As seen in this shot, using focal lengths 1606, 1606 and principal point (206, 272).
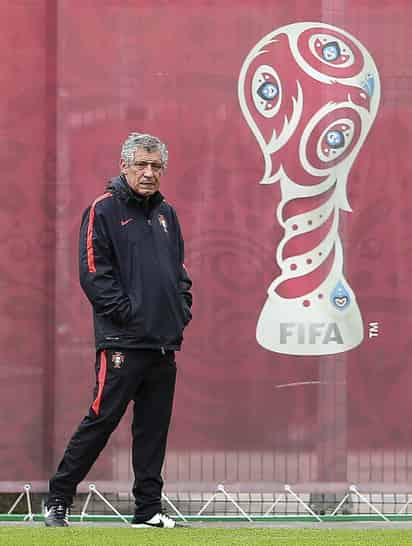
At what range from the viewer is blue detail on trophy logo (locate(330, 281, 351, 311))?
26.2 ft

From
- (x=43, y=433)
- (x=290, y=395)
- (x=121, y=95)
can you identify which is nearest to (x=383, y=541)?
(x=290, y=395)

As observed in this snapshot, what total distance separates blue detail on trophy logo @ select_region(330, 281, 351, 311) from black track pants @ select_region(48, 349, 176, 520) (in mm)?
1353

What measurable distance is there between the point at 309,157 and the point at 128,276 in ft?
5.35

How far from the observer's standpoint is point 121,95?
7.96m

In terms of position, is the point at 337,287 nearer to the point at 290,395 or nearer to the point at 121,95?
the point at 290,395

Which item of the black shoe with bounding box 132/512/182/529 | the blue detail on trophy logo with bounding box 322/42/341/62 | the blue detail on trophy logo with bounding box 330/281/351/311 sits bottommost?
the black shoe with bounding box 132/512/182/529

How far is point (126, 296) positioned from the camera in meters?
6.68

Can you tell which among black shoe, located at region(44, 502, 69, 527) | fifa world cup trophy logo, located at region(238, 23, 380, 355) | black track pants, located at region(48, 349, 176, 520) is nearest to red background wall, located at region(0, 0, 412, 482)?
fifa world cup trophy logo, located at region(238, 23, 380, 355)

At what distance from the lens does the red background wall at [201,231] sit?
796 cm

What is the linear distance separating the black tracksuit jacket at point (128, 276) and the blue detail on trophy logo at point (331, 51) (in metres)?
1.66

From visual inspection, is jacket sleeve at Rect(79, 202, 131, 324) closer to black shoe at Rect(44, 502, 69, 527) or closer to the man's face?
the man's face

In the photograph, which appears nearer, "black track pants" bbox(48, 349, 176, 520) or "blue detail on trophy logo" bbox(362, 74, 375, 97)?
"black track pants" bbox(48, 349, 176, 520)

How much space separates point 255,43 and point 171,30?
16.6 inches

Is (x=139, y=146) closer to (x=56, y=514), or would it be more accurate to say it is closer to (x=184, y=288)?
(x=184, y=288)
